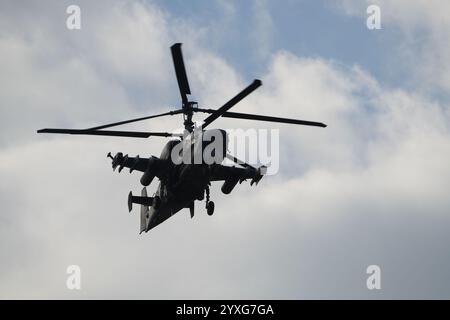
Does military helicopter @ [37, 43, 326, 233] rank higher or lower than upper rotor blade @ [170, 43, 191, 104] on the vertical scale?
lower

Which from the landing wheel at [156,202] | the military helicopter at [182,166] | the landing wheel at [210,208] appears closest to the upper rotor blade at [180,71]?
the military helicopter at [182,166]

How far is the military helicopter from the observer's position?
32.1m

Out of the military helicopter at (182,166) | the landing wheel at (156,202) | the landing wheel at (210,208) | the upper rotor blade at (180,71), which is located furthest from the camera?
the landing wheel at (156,202)

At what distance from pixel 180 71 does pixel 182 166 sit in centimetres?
670

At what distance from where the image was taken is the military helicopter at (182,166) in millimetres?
32094

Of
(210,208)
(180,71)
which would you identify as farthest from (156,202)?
(180,71)

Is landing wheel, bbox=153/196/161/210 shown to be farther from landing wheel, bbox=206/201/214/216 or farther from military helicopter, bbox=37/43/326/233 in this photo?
landing wheel, bbox=206/201/214/216

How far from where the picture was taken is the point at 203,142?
32.8 meters

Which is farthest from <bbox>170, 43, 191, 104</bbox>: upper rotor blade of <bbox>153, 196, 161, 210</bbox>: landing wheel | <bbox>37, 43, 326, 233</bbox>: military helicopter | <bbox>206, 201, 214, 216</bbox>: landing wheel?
<bbox>153, 196, 161, 210</bbox>: landing wheel

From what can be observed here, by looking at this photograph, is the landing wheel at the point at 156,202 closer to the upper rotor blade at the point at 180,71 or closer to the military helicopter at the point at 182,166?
the military helicopter at the point at 182,166

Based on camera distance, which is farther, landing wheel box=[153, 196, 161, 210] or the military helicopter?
landing wheel box=[153, 196, 161, 210]

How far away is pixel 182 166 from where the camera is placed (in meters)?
35.1
